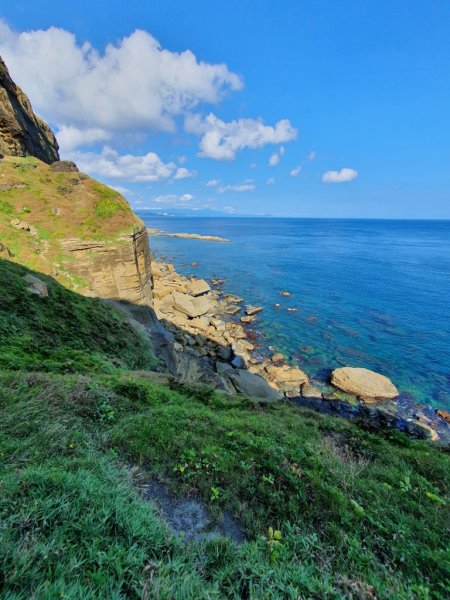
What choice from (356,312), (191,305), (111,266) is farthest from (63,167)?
(356,312)

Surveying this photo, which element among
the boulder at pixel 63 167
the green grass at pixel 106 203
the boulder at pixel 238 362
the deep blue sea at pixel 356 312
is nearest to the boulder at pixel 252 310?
the deep blue sea at pixel 356 312

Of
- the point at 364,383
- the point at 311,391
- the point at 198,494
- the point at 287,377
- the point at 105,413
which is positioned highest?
the point at 105,413

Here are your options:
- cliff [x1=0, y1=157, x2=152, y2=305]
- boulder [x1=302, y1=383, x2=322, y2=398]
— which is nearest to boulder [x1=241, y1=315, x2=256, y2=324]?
boulder [x1=302, y1=383, x2=322, y2=398]

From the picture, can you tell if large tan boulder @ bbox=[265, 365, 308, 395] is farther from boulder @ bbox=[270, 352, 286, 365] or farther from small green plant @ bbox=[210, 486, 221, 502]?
small green plant @ bbox=[210, 486, 221, 502]

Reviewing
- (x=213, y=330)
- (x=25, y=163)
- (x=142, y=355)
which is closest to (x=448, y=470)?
(x=142, y=355)

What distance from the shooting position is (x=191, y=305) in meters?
31.9

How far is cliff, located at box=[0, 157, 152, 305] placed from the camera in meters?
17.2

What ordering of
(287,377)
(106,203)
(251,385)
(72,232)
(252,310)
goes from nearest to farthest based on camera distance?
1. (72,232)
2. (251,385)
3. (106,203)
4. (287,377)
5. (252,310)

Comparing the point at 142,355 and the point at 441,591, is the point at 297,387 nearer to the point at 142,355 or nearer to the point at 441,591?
the point at 142,355

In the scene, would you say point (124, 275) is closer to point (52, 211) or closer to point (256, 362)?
point (52, 211)

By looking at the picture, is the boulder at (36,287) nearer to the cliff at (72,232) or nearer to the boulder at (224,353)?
the cliff at (72,232)

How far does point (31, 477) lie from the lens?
3551 mm

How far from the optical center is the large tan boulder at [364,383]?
20000 millimetres

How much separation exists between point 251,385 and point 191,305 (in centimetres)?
1529
